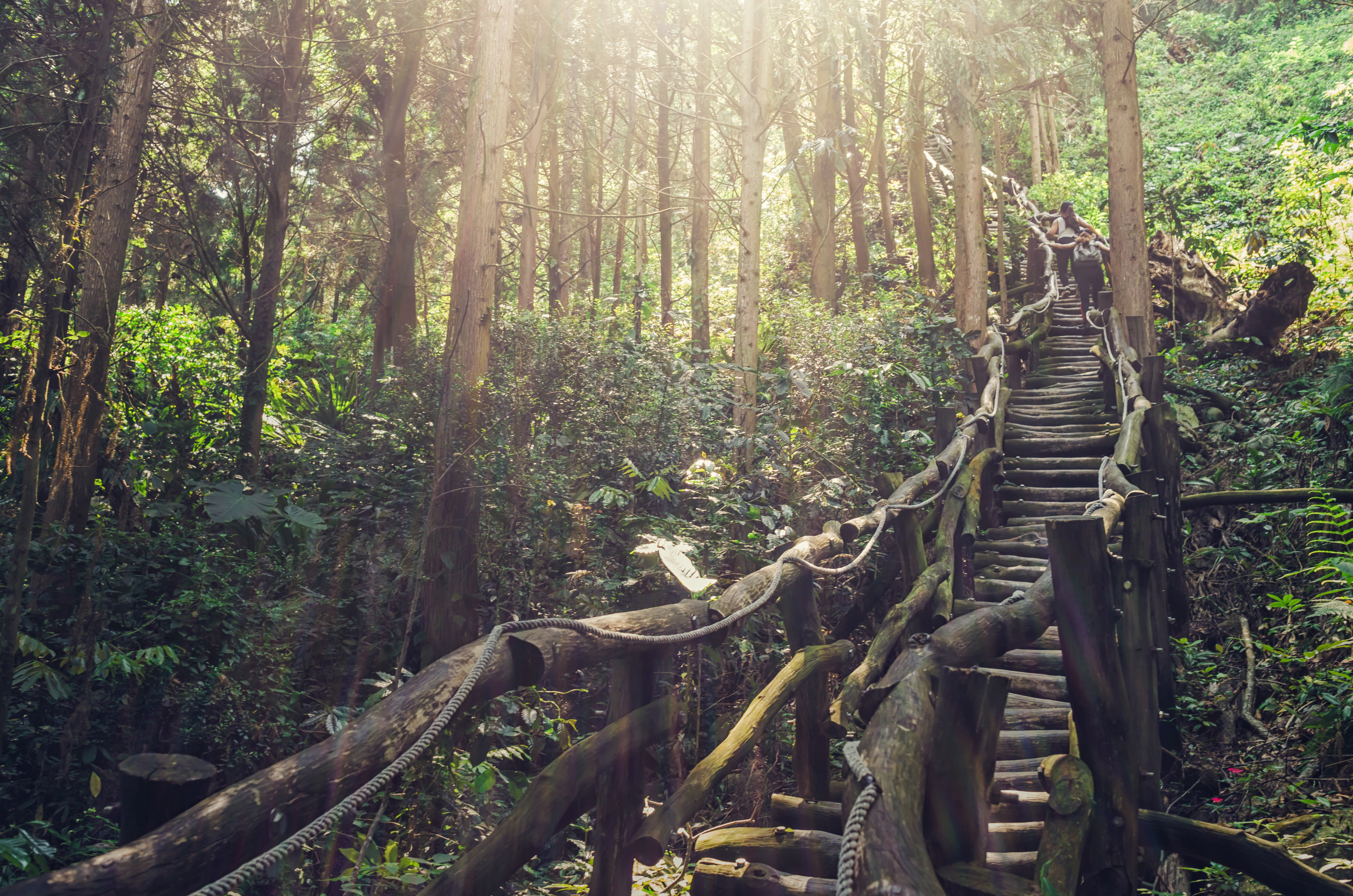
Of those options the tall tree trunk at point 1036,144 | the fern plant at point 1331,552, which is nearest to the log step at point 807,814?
the fern plant at point 1331,552

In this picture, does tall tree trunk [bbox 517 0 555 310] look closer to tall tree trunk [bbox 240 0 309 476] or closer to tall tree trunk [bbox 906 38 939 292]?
tall tree trunk [bbox 240 0 309 476]

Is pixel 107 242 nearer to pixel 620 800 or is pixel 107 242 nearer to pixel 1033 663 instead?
pixel 620 800

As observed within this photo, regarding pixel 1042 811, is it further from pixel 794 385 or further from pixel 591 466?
pixel 794 385

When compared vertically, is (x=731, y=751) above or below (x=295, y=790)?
below

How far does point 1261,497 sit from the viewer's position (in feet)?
29.1

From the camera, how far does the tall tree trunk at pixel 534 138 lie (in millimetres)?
14281

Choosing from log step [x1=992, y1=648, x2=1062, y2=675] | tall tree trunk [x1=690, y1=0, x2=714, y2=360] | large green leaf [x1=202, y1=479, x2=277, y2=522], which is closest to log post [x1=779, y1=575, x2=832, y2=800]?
log step [x1=992, y1=648, x2=1062, y2=675]

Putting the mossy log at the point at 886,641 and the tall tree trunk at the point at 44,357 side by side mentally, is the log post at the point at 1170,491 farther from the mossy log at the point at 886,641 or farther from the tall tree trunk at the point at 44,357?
the tall tree trunk at the point at 44,357

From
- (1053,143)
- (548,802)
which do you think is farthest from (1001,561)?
(1053,143)

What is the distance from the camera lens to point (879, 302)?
48.5 feet

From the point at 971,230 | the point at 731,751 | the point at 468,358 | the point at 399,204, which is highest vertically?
the point at 399,204

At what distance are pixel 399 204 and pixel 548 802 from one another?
44.0 ft

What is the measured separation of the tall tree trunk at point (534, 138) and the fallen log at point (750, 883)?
12.0 meters

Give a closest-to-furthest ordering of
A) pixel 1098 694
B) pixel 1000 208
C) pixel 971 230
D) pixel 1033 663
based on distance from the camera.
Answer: pixel 1098 694 → pixel 1033 663 → pixel 971 230 → pixel 1000 208
